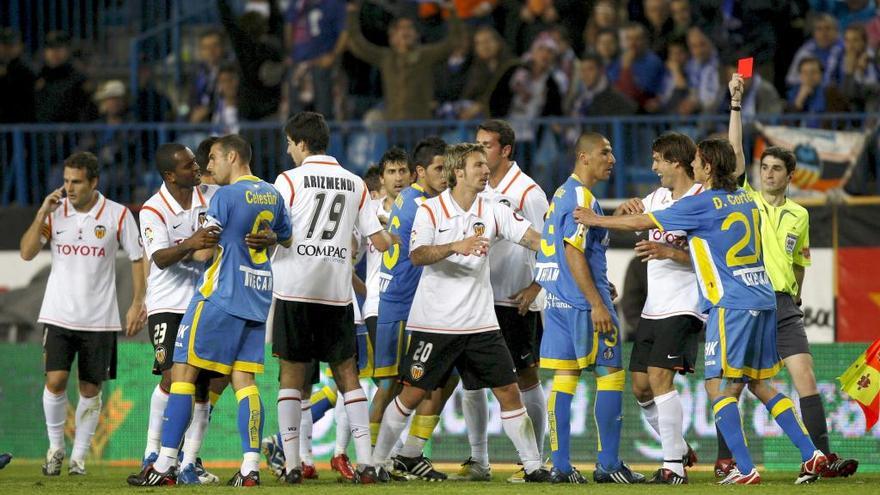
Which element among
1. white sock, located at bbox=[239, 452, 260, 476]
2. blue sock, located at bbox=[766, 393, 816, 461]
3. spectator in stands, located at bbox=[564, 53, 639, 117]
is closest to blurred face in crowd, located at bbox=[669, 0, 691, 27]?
spectator in stands, located at bbox=[564, 53, 639, 117]

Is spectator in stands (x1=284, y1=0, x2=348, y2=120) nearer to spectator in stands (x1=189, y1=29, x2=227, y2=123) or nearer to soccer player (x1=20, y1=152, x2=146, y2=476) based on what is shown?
spectator in stands (x1=189, y1=29, x2=227, y2=123)

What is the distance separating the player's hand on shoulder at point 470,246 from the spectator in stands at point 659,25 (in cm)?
841

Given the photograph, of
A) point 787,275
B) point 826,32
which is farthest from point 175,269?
point 826,32

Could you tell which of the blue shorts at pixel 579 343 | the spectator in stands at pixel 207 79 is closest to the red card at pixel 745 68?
the blue shorts at pixel 579 343

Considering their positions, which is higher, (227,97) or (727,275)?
(227,97)

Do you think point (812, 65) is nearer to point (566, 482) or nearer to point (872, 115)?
point (872, 115)

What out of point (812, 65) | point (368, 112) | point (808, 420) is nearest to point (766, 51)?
point (812, 65)

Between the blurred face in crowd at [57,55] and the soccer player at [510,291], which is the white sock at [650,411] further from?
the blurred face in crowd at [57,55]

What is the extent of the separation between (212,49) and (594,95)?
5321 mm

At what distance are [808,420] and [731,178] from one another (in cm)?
215

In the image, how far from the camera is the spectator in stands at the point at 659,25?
1775 cm

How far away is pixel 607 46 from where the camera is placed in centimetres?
1770

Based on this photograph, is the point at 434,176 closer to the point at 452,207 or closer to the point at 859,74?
the point at 452,207

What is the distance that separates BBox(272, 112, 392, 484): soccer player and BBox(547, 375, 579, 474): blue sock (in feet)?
4.27
